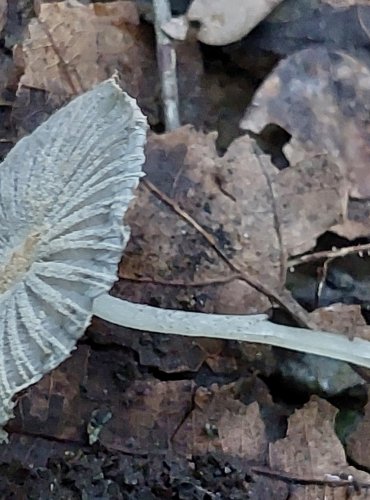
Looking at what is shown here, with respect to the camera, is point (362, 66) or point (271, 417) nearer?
point (271, 417)

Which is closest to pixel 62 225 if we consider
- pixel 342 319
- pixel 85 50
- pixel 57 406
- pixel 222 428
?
pixel 57 406

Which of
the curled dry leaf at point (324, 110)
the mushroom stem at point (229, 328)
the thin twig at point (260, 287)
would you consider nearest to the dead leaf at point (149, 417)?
the mushroom stem at point (229, 328)

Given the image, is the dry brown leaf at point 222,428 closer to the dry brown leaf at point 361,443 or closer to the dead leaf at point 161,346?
the dead leaf at point 161,346

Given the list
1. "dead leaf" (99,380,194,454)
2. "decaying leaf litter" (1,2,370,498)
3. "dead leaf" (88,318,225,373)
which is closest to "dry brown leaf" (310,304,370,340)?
"decaying leaf litter" (1,2,370,498)

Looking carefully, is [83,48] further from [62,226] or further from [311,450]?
[311,450]

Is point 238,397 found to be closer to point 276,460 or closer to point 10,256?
point 276,460

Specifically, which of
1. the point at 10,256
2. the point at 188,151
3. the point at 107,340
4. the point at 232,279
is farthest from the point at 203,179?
the point at 10,256
